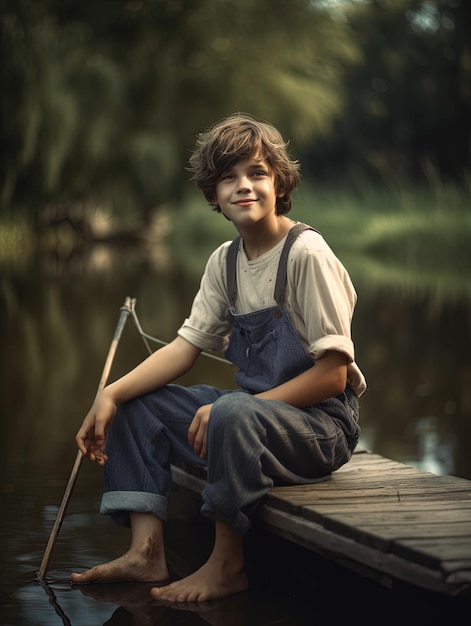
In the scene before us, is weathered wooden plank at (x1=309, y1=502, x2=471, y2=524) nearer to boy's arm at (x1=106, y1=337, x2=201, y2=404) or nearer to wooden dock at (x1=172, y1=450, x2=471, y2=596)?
wooden dock at (x1=172, y1=450, x2=471, y2=596)

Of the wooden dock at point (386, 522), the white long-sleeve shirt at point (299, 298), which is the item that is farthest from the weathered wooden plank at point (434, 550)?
the white long-sleeve shirt at point (299, 298)

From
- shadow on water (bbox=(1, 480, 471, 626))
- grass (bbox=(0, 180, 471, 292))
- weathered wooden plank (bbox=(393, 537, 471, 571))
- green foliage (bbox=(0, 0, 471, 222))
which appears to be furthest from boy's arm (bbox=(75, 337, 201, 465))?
green foliage (bbox=(0, 0, 471, 222))

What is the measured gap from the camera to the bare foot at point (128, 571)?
2717 mm

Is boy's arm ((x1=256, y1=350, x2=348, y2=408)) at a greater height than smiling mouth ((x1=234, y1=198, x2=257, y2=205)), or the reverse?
smiling mouth ((x1=234, y1=198, x2=257, y2=205))

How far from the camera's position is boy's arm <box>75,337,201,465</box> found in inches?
113

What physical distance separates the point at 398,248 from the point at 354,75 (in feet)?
73.6

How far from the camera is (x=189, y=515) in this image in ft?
10.7

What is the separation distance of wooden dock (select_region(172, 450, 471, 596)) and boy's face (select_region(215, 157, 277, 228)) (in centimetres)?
66

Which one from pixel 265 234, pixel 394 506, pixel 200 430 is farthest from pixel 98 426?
pixel 394 506

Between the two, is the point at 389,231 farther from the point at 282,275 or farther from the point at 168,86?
the point at 282,275

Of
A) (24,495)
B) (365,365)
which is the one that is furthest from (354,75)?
(24,495)

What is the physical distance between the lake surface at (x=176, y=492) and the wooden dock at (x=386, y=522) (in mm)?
134

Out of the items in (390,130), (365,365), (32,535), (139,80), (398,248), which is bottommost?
(32,535)

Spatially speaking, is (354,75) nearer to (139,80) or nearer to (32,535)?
(139,80)
